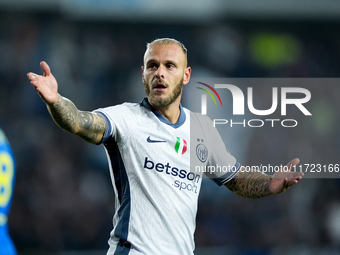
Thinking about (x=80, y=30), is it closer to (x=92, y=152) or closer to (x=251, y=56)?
(x=92, y=152)

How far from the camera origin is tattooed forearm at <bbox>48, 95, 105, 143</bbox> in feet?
8.88

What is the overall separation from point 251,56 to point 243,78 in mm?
687

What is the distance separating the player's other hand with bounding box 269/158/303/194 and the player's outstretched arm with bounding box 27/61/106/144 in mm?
1507

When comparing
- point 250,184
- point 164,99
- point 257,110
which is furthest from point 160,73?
point 257,110

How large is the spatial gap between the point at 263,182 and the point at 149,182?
113 centimetres

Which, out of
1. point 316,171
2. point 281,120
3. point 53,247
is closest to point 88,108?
point 53,247

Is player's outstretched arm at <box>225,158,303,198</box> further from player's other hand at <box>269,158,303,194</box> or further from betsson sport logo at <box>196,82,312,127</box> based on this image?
betsson sport logo at <box>196,82,312,127</box>

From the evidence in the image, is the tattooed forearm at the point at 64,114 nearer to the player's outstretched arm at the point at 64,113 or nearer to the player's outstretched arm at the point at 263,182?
the player's outstretched arm at the point at 64,113

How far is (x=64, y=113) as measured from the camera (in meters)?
2.72

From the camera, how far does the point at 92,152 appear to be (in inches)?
327

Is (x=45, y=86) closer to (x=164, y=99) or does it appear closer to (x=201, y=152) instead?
(x=164, y=99)

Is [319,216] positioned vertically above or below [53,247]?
above

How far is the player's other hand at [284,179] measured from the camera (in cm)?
332

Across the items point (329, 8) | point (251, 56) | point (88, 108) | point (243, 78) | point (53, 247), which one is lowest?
point (53, 247)
